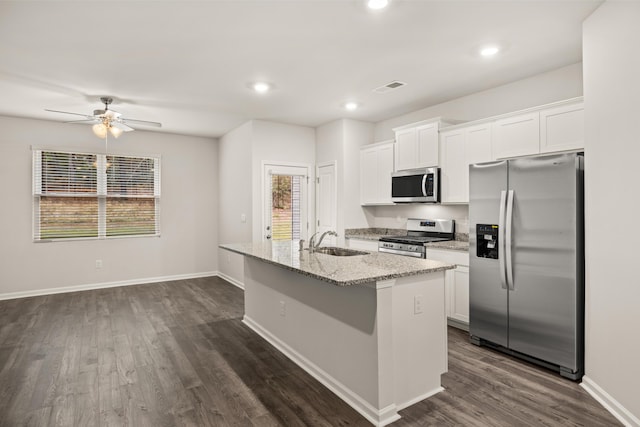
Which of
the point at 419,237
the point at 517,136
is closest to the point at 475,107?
the point at 517,136

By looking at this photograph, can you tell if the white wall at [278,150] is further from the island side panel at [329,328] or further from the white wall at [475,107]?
the island side panel at [329,328]

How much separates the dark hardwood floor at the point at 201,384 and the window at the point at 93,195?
1970 millimetres

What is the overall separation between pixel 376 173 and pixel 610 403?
378cm

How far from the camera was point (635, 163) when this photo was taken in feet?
7.20

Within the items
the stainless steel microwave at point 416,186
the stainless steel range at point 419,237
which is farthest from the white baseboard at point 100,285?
the stainless steel microwave at point 416,186

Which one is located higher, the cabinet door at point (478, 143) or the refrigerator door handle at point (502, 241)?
the cabinet door at point (478, 143)

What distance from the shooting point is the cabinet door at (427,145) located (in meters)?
4.48

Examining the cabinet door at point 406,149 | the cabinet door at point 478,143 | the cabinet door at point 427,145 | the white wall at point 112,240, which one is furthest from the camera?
the white wall at point 112,240

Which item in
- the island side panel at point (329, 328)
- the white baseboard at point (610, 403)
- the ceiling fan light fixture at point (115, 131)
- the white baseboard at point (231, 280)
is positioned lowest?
the white baseboard at point (610, 403)

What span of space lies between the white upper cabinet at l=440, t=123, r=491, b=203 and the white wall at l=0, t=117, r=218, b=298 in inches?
180

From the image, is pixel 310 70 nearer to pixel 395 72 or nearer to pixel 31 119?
pixel 395 72

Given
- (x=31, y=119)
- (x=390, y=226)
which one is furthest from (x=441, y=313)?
(x=31, y=119)

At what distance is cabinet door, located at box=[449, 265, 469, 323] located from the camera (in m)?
3.81

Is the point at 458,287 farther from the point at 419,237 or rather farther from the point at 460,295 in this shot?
the point at 419,237
